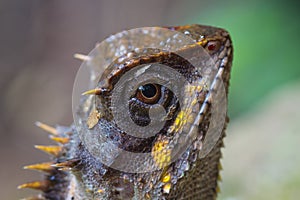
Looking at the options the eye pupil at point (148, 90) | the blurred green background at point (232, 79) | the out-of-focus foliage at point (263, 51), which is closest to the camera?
the eye pupil at point (148, 90)

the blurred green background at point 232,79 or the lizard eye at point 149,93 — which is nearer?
the lizard eye at point 149,93

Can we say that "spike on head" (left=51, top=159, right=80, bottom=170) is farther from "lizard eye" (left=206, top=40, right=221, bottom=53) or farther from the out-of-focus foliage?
the out-of-focus foliage

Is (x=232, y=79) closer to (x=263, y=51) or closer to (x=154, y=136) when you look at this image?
(x=263, y=51)

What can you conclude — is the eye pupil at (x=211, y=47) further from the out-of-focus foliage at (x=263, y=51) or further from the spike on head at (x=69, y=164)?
the out-of-focus foliage at (x=263, y=51)

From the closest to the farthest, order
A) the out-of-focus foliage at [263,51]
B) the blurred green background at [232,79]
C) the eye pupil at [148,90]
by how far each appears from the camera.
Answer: the eye pupil at [148,90] → the blurred green background at [232,79] → the out-of-focus foliage at [263,51]

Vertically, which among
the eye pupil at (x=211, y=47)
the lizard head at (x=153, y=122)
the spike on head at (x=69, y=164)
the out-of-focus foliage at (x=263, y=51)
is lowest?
the spike on head at (x=69, y=164)

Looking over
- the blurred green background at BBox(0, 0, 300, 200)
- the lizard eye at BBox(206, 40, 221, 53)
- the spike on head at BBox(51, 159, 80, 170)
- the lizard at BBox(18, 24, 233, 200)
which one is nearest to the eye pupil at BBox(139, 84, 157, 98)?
the lizard at BBox(18, 24, 233, 200)

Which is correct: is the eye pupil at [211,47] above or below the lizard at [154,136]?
above

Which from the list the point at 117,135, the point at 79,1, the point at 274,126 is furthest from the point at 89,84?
the point at 79,1

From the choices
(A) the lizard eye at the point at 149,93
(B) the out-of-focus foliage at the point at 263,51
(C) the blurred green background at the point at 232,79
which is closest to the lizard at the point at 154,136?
(A) the lizard eye at the point at 149,93
